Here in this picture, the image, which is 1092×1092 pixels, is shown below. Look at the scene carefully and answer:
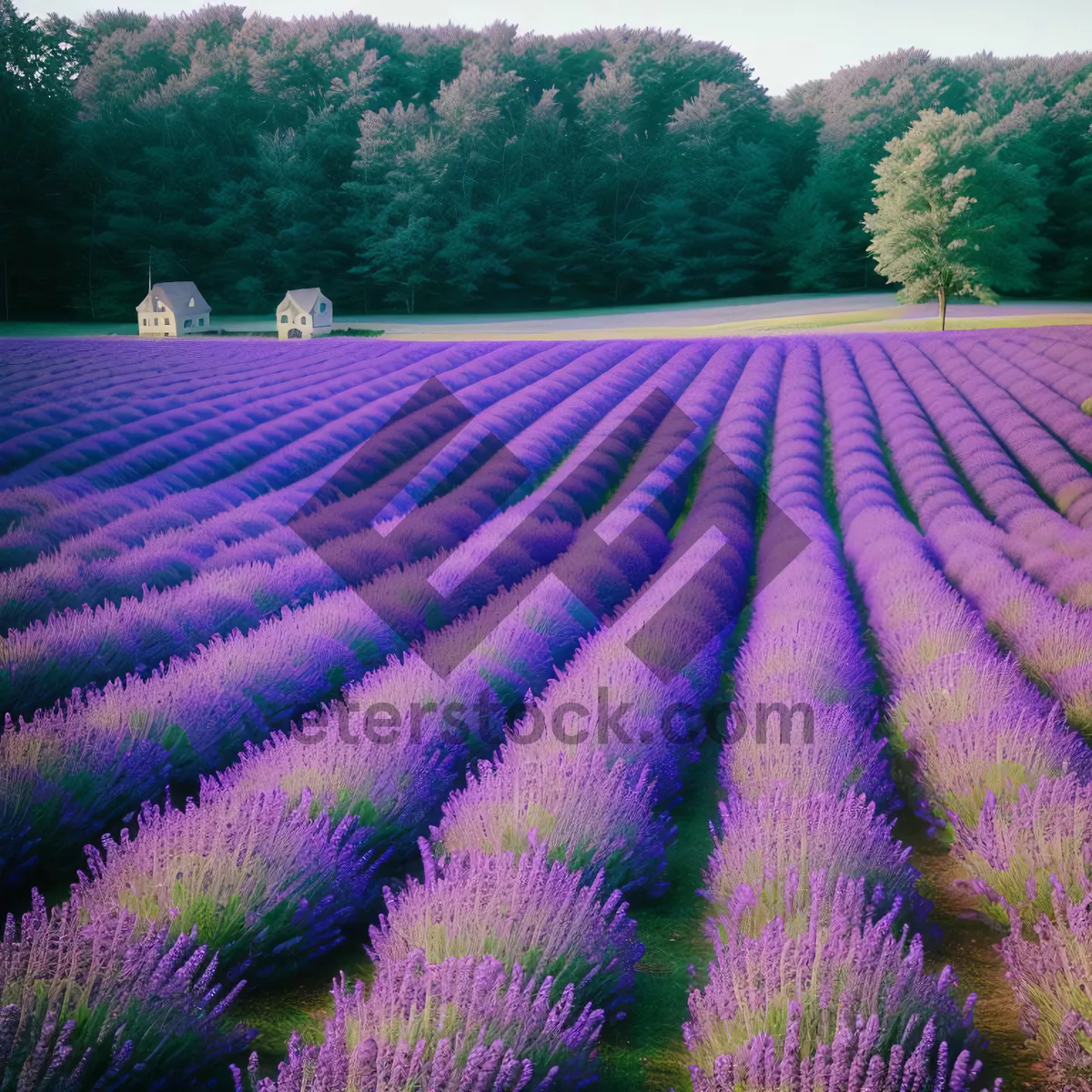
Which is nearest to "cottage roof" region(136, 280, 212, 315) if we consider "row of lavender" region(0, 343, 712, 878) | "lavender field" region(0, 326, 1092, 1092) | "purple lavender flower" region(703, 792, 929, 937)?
"lavender field" region(0, 326, 1092, 1092)

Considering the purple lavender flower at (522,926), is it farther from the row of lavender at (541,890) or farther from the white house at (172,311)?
the white house at (172,311)

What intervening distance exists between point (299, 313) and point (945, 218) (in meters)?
18.7

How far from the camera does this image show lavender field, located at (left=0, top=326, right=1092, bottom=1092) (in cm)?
180

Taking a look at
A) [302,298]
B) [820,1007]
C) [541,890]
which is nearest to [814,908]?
[820,1007]

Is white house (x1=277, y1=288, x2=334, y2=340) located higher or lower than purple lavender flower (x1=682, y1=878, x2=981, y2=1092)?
higher

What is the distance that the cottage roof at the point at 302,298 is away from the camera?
15781mm

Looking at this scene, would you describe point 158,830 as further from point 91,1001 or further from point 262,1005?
point 91,1001

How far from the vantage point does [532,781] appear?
2812mm

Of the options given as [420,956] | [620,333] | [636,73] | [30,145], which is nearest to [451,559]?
[420,956]

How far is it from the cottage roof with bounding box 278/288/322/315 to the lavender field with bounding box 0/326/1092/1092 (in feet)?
27.0

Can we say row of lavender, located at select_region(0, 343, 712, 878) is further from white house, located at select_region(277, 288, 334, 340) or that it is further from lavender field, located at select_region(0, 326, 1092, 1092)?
white house, located at select_region(277, 288, 334, 340)

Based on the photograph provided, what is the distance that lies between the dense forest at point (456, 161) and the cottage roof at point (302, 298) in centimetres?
18

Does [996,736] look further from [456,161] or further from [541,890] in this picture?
[456,161]

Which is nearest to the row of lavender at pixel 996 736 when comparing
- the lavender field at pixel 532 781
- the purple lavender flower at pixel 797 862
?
the lavender field at pixel 532 781
